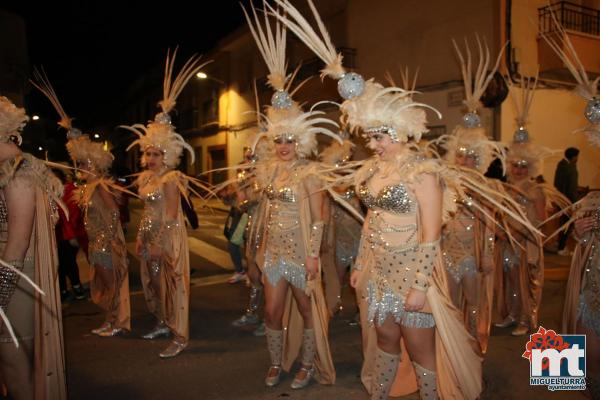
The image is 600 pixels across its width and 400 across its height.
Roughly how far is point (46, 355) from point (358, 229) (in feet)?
13.1

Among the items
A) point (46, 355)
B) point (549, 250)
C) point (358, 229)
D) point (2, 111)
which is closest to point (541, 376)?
point (358, 229)

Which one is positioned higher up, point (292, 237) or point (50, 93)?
point (50, 93)

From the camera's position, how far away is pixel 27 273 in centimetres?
301

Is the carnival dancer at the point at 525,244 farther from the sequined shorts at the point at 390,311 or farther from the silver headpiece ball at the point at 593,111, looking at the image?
the sequined shorts at the point at 390,311

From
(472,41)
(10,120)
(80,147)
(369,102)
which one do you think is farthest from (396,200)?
(472,41)

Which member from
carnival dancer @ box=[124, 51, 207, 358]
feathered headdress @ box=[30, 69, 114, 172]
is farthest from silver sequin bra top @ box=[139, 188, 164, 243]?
feathered headdress @ box=[30, 69, 114, 172]

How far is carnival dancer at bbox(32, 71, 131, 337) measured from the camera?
17.3ft

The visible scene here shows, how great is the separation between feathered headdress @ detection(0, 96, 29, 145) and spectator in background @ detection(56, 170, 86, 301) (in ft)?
11.9

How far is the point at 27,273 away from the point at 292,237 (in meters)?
1.94

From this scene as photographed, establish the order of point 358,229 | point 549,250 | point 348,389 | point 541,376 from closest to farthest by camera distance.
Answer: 1. point 541,376
2. point 348,389
3. point 358,229
4. point 549,250

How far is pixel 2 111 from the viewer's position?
297 cm

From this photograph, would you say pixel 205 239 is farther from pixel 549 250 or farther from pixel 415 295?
pixel 415 295

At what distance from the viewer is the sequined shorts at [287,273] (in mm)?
3855

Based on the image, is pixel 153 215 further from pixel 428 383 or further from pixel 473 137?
pixel 473 137
